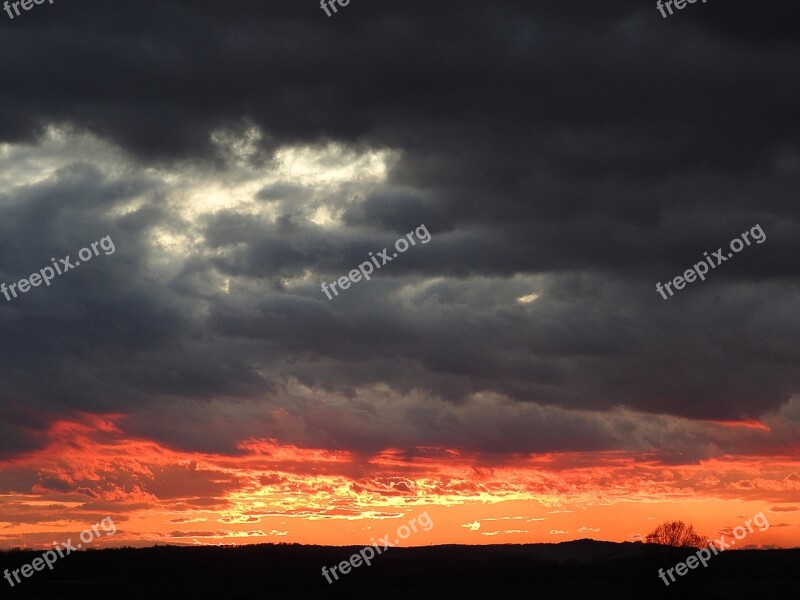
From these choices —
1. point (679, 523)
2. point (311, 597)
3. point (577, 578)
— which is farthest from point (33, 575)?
point (679, 523)

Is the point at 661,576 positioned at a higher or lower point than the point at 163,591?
lower

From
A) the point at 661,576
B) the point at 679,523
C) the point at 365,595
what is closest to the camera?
the point at 661,576

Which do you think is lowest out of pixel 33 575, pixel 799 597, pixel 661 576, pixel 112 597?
pixel 799 597

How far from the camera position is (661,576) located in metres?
124

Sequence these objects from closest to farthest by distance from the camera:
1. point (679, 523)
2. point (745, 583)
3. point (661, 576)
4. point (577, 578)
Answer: point (661, 576), point (679, 523), point (745, 583), point (577, 578)

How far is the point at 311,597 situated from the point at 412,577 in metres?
38.2

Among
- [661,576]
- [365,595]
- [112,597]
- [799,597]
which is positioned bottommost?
[799,597]

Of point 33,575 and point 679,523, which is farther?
point 33,575

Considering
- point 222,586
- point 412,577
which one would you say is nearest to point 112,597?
point 222,586

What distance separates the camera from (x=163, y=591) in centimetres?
15862

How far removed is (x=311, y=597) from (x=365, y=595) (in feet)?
30.3

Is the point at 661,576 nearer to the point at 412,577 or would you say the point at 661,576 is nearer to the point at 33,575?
the point at 412,577

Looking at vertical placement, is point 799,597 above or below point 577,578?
below

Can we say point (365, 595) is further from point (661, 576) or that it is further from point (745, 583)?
point (745, 583)
